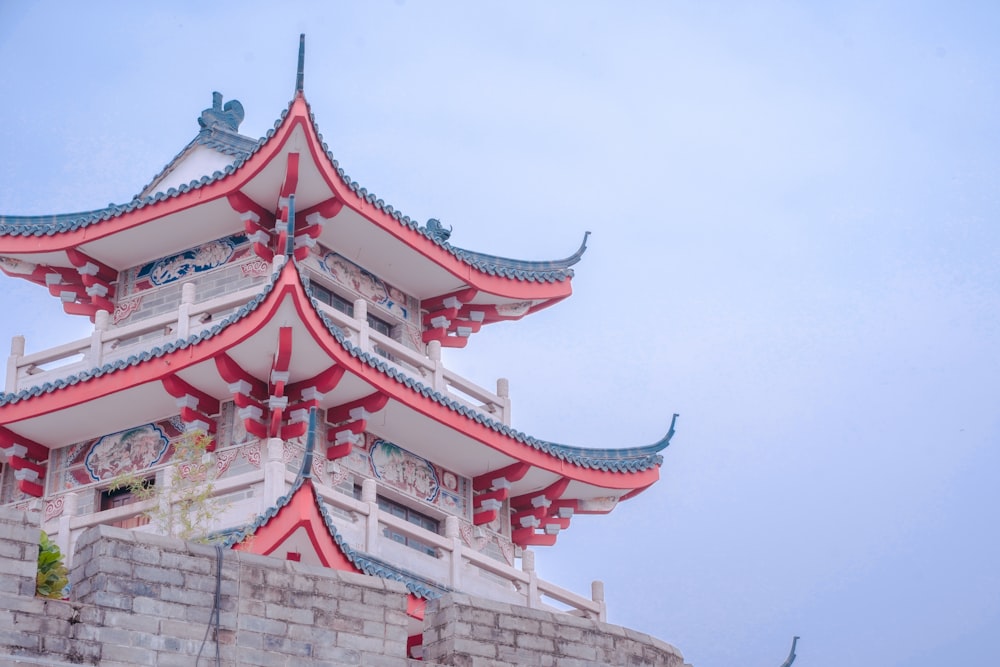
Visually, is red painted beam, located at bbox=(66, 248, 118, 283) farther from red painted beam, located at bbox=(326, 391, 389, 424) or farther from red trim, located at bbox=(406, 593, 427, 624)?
red trim, located at bbox=(406, 593, 427, 624)

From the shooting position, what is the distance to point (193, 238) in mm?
25469

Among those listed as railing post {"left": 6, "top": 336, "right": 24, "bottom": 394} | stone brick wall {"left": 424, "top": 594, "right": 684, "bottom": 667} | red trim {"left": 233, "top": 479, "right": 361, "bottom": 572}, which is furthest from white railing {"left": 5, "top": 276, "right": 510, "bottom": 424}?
stone brick wall {"left": 424, "top": 594, "right": 684, "bottom": 667}

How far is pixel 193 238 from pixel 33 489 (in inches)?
161

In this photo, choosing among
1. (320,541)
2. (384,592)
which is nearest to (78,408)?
(320,541)

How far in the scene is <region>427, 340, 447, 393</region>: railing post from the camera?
25328 millimetres

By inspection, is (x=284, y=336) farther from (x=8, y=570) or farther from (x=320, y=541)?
(x=8, y=570)

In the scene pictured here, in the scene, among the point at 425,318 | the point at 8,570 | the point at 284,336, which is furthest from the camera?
the point at 425,318

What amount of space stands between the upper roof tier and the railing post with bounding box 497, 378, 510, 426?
1.52 m

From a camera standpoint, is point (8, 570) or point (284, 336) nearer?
point (8, 570)

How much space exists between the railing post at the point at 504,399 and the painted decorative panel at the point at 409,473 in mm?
1025

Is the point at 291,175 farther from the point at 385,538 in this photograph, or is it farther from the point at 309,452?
the point at 309,452

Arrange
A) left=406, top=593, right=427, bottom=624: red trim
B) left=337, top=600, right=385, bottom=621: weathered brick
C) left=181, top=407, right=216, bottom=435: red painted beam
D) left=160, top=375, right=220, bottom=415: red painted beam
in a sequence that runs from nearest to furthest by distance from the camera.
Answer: left=337, top=600, right=385, bottom=621: weathered brick, left=406, top=593, right=427, bottom=624: red trim, left=160, top=375, right=220, bottom=415: red painted beam, left=181, top=407, right=216, bottom=435: red painted beam

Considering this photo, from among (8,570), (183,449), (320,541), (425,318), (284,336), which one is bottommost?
(8,570)

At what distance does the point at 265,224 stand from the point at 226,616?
10995 mm
